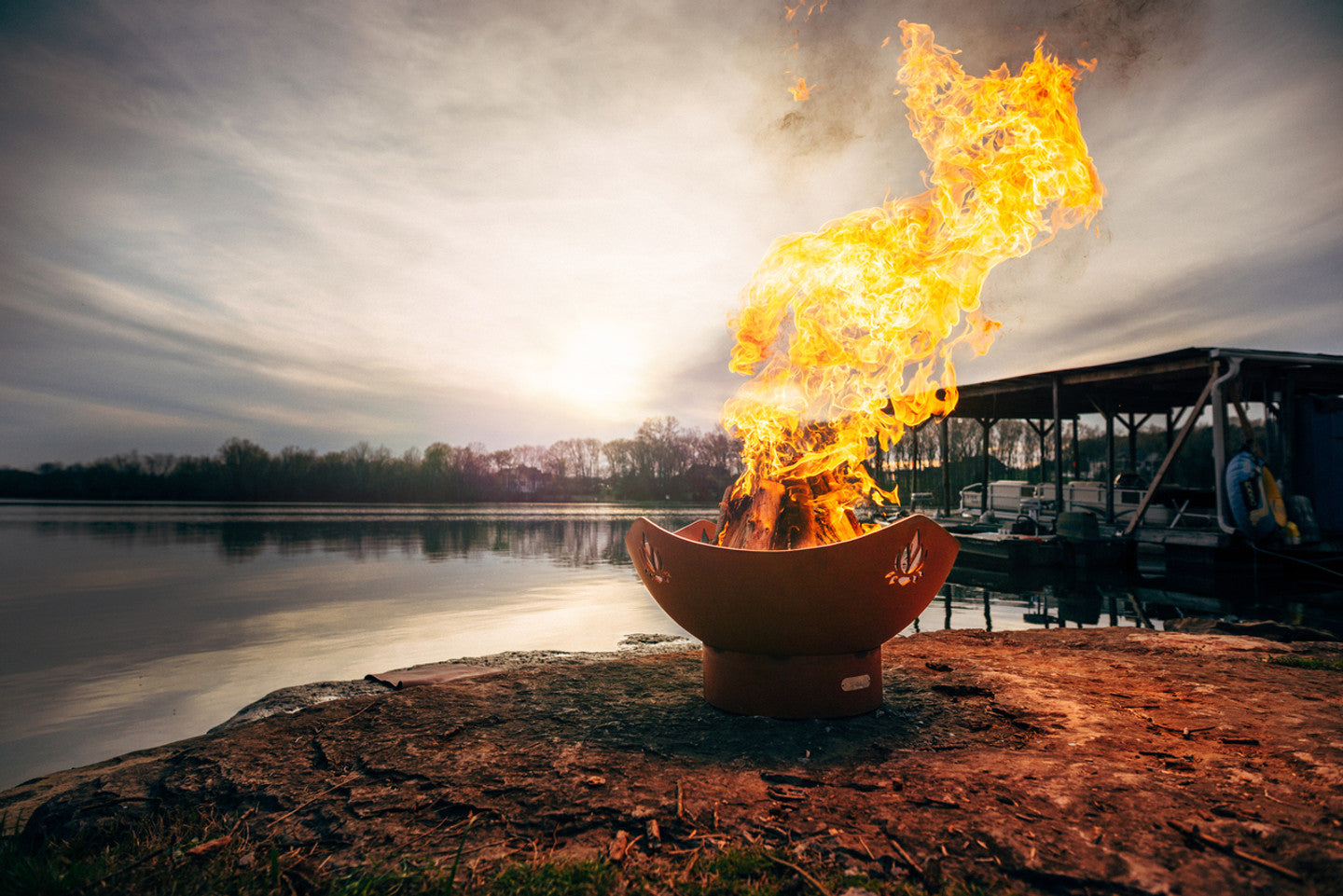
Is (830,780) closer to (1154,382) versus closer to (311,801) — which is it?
(311,801)

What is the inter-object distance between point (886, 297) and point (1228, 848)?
3252mm

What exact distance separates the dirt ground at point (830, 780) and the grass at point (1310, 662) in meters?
0.44

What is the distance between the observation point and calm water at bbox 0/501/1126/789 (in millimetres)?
5840

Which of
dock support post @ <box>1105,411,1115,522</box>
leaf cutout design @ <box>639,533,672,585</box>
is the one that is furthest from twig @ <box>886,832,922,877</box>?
dock support post @ <box>1105,411,1115,522</box>

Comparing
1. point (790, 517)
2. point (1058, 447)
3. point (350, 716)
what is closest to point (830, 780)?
point (790, 517)

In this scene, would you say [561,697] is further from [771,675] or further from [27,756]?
[27,756]

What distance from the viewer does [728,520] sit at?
4371mm

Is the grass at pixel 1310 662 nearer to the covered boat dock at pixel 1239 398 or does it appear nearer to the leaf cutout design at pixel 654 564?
the leaf cutout design at pixel 654 564

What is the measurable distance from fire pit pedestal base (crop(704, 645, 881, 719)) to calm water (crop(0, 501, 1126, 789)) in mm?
4658

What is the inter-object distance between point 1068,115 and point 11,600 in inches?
680

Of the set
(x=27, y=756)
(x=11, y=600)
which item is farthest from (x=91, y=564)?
(x=27, y=756)

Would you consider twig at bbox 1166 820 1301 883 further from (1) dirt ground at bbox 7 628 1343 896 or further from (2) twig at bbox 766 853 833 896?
(2) twig at bbox 766 853 833 896

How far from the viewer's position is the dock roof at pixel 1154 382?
13.3 m

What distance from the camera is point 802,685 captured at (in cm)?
342
